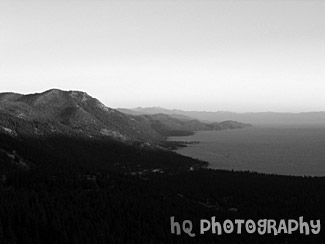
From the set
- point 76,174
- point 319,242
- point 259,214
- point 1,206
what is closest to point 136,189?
point 76,174

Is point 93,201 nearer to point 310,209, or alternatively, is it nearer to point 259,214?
point 259,214

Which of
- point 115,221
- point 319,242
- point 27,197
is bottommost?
point 319,242

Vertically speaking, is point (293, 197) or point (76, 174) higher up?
point (76, 174)

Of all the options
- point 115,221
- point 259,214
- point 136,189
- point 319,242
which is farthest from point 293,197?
point 115,221

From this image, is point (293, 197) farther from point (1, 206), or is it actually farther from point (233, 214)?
point (1, 206)

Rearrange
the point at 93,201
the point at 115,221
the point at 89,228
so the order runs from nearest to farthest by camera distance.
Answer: the point at 89,228
the point at 115,221
the point at 93,201

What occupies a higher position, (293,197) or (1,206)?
(1,206)

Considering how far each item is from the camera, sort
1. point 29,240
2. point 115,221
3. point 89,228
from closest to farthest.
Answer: point 29,240 < point 89,228 < point 115,221

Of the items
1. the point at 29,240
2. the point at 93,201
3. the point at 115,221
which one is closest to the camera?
the point at 29,240

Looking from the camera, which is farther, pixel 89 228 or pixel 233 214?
pixel 233 214
